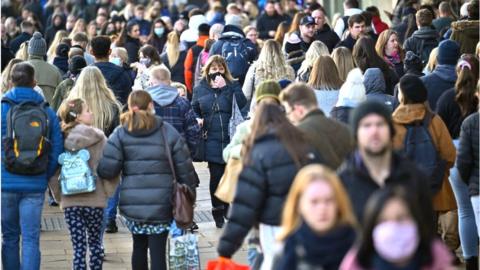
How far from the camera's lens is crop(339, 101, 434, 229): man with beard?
301 inches

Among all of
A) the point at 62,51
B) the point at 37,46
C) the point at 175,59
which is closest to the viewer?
the point at 37,46

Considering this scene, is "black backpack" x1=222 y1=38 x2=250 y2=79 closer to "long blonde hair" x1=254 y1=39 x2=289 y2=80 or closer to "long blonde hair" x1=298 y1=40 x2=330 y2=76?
"long blonde hair" x1=254 y1=39 x2=289 y2=80

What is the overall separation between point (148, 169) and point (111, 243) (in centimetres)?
305

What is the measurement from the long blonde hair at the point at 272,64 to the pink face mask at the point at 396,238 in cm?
828

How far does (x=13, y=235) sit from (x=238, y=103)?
3.52m

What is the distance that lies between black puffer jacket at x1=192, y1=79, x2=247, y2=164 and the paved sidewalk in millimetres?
827

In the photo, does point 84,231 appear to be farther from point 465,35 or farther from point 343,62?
point 465,35

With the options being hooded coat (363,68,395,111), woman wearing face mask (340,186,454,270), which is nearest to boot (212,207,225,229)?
hooded coat (363,68,395,111)

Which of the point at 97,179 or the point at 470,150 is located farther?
the point at 97,179

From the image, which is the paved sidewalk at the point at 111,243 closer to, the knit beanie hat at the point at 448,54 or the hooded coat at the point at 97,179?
the hooded coat at the point at 97,179

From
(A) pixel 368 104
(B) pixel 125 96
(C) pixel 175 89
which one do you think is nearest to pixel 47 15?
(B) pixel 125 96

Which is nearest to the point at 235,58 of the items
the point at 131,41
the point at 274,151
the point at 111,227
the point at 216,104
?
the point at 216,104

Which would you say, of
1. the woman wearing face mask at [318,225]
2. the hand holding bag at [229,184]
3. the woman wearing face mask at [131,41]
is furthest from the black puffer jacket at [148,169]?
the woman wearing face mask at [131,41]

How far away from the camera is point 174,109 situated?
12.6 meters
